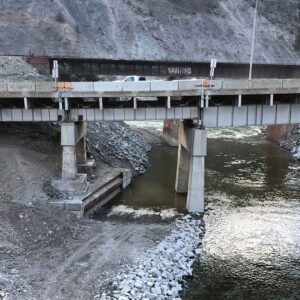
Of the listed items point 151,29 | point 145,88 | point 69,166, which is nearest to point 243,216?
point 145,88

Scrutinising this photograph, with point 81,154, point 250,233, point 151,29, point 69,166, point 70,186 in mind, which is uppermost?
point 151,29

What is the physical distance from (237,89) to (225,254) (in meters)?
10.4

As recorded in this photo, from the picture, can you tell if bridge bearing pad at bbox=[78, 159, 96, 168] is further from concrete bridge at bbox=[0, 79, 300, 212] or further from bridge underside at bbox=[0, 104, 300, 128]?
bridge underside at bbox=[0, 104, 300, 128]

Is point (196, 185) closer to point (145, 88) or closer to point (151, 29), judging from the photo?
point (145, 88)

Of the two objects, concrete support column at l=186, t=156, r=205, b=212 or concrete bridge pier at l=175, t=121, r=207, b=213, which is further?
concrete support column at l=186, t=156, r=205, b=212

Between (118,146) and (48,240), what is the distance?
2059 cm

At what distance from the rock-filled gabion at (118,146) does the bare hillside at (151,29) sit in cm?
2516

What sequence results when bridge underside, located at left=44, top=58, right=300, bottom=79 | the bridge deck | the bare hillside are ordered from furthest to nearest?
the bare hillside < bridge underside, located at left=44, top=58, right=300, bottom=79 < the bridge deck

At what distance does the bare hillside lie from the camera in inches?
2808

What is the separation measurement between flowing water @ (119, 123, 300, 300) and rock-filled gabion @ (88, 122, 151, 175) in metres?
1.40

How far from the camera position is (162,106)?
95.9 feet

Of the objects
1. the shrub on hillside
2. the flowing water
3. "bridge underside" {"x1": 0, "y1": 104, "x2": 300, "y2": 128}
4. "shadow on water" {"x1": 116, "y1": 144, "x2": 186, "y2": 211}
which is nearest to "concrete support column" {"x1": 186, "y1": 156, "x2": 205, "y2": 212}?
the flowing water

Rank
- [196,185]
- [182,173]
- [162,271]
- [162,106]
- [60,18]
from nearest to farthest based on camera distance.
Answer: [162,271] → [196,185] → [162,106] → [182,173] → [60,18]

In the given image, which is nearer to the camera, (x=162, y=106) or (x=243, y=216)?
(x=243, y=216)
